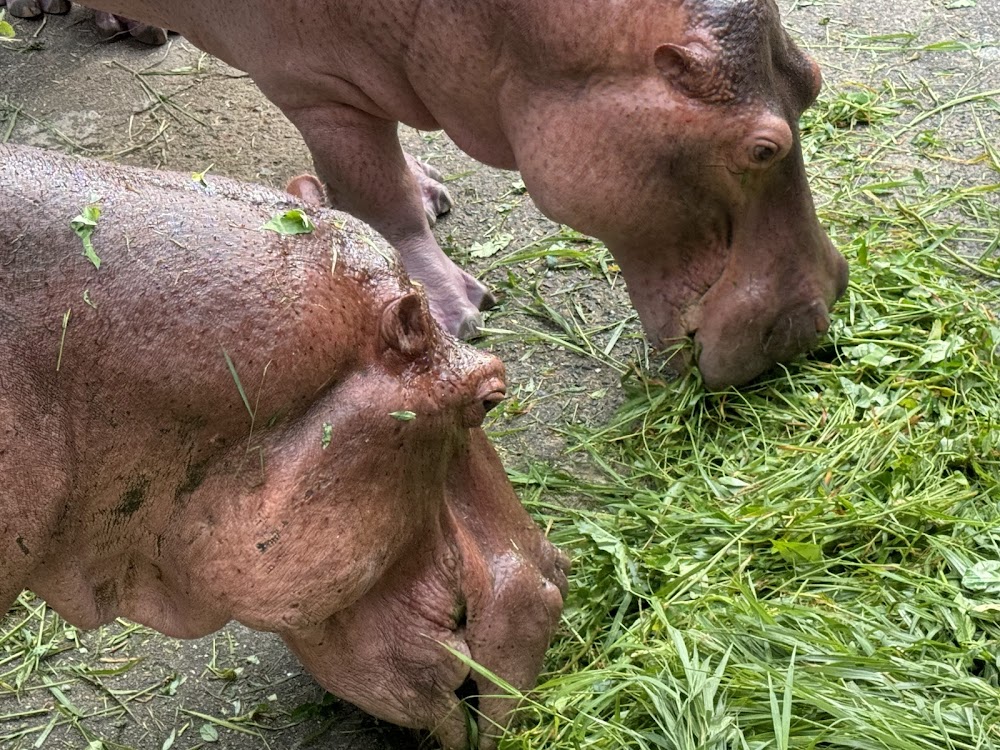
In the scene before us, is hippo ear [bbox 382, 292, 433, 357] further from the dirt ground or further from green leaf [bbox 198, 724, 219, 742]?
green leaf [bbox 198, 724, 219, 742]

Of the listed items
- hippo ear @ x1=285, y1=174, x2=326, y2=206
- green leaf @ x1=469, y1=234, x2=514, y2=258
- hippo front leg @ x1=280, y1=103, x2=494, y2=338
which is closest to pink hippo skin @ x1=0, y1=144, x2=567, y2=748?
hippo ear @ x1=285, y1=174, x2=326, y2=206

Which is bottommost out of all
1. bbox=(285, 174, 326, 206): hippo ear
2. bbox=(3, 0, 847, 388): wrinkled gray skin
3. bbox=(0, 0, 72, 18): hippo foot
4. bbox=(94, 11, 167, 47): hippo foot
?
bbox=(0, 0, 72, 18): hippo foot

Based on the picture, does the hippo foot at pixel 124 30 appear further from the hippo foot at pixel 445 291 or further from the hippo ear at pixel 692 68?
the hippo ear at pixel 692 68

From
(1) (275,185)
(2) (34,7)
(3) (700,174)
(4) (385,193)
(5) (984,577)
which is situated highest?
(3) (700,174)

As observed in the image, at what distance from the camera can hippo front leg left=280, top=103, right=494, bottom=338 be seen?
3082mm

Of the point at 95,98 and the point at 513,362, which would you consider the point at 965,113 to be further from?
the point at 95,98

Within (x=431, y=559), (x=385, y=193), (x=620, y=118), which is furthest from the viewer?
(x=385, y=193)

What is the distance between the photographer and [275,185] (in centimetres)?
385

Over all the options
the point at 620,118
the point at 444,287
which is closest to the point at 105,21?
the point at 444,287

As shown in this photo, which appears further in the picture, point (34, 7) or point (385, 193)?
point (34, 7)

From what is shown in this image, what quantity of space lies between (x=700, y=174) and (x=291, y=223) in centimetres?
126

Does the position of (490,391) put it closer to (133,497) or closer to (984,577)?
(133,497)

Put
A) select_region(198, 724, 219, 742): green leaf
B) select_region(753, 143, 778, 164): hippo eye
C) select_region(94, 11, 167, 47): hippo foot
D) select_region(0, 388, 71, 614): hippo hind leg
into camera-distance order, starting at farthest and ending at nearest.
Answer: select_region(94, 11, 167, 47): hippo foot
select_region(753, 143, 778, 164): hippo eye
select_region(198, 724, 219, 742): green leaf
select_region(0, 388, 71, 614): hippo hind leg

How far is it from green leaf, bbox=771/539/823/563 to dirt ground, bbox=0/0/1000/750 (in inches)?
26.5
